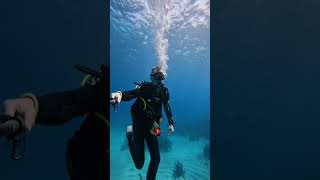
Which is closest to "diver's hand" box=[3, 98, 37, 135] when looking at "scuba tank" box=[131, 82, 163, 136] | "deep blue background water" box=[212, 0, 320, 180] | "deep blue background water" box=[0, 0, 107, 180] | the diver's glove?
the diver's glove

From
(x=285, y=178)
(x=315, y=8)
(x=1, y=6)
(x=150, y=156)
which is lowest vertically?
(x=285, y=178)

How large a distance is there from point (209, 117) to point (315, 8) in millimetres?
1693

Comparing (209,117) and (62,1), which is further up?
(62,1)

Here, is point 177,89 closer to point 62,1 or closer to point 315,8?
point 62,1

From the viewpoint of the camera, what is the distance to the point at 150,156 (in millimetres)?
3920

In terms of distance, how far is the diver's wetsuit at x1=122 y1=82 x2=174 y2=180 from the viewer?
12.4 feet

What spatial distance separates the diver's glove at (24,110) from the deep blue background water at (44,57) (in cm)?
163

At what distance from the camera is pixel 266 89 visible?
4273 millimetres

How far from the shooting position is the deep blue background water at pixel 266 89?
4.19 meters

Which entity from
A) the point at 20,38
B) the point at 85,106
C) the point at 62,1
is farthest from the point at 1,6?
the point at 85,106

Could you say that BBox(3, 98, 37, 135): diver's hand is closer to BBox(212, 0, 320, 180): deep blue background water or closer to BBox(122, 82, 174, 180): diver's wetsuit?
BBox(122, 82, 174, 180): diver's wetsuit

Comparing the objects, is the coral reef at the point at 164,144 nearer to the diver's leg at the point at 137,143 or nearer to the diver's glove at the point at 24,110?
the diver's leg at the point at 137,143

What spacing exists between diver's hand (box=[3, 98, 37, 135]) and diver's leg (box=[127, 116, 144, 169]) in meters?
2.52

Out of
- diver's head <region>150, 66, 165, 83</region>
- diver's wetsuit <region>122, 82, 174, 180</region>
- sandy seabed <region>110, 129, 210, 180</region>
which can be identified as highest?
diver's head <region>150, 66, 165, 83</region>
